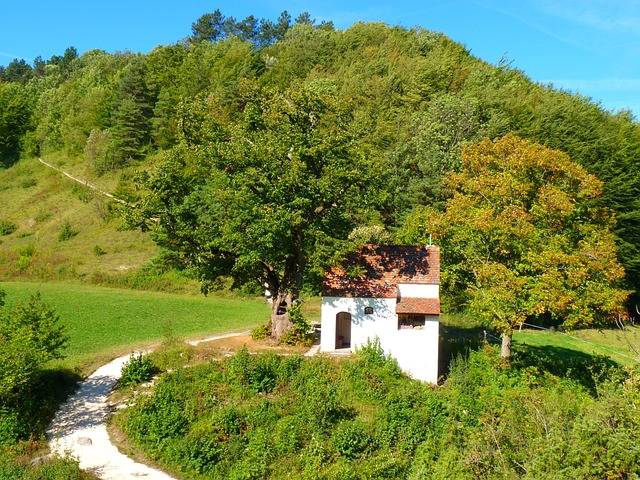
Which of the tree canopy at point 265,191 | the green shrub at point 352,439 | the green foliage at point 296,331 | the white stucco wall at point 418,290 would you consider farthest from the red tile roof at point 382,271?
the green shrub at point 352,439

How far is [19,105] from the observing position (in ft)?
296

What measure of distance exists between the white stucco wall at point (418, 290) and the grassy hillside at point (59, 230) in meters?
A: 27.2

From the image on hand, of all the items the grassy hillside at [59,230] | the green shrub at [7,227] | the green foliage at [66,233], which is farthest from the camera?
the green shrub at [7,227]

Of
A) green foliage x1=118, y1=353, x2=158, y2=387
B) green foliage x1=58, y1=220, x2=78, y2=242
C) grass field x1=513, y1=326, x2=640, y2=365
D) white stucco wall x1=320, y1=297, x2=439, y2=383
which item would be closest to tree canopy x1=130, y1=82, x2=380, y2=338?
white stucco wall x1=320, y1=297, x2=439, y2=383

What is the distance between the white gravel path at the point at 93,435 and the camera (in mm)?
17641

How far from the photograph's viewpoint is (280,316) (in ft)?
90.2

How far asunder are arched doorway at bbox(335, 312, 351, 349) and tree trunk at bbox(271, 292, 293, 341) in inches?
102

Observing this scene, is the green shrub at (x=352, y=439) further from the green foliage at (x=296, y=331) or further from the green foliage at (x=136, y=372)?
the green foliage at (x=136, y=372)

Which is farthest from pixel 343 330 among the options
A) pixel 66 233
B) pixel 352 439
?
pixel 66 233

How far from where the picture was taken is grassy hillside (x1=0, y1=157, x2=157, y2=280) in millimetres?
50781

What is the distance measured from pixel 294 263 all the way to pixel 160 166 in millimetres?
8732

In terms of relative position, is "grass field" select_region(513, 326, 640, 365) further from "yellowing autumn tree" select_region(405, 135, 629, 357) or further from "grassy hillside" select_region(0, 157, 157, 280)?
"grassy hillside" select_region(0, 157, 157, 280)

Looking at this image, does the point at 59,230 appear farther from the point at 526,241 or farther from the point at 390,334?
the point at 526,241

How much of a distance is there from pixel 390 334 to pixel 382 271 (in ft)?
10.5
